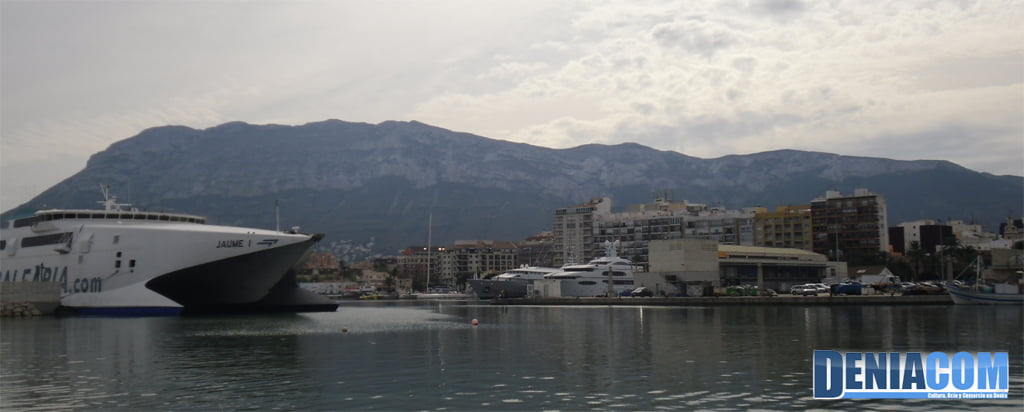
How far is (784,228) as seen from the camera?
14562 centimetres

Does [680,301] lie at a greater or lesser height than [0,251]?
lesser

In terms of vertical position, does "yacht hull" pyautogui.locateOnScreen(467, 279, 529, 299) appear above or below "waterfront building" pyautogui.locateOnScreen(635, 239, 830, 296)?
below

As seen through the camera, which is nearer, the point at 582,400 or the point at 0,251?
the point at 582,400

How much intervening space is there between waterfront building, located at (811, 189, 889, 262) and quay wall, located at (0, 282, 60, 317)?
352ft

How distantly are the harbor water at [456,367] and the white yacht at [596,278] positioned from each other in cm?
7019

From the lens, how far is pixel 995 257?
283 feet

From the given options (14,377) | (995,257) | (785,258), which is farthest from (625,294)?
(14,377)

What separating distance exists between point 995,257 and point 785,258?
115ft

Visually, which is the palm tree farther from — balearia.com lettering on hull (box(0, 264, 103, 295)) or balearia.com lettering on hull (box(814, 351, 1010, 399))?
balearia.com lettering on hull (box(814, 351, 1010, 399))

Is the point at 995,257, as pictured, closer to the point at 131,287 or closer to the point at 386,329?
the point at 386,329

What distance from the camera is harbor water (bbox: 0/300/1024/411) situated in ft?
59.0

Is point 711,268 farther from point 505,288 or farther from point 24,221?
point 24,221

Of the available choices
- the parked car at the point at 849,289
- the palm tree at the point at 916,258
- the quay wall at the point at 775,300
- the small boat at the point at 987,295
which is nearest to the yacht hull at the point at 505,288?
the quay wall at the point at 775,300

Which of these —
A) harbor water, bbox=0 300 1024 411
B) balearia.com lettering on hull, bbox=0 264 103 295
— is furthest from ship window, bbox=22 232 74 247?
harbor water, bbox=0 300 1024 411
